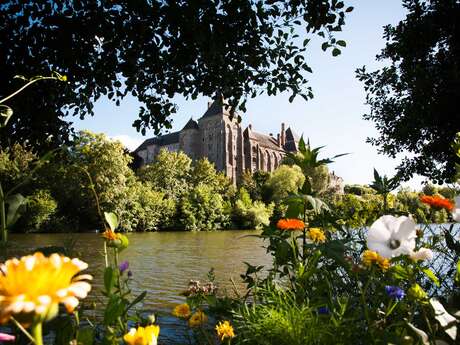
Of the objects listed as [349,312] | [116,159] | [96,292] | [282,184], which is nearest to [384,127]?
[96,292]

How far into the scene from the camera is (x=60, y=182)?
34.8 meters

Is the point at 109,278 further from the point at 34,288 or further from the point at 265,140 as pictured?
the point at 265,140

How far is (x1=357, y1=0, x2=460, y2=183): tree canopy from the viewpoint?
8086 mm

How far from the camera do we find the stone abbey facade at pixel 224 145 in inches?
2921

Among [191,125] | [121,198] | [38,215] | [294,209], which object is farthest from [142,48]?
[191,125]

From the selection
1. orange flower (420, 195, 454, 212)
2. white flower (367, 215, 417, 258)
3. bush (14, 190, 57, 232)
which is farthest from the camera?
bush (14, 190, 57, 232)

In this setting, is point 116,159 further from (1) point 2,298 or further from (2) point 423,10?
(1) point 2,298

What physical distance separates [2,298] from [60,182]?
37515 mm

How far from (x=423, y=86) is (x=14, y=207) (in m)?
8.67

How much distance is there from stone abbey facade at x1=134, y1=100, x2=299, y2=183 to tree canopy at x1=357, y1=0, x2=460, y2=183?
59162 millimetres

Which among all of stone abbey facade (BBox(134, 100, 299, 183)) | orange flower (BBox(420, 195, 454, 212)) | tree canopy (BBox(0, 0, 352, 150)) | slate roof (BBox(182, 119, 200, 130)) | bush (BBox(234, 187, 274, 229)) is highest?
slate roof (BBox(182, 119, 200, 130))

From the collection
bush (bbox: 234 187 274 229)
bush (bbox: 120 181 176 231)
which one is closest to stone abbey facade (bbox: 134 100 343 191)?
bush (bbox: 234 187 274 229)

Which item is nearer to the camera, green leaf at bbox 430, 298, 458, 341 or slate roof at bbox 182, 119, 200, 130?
green leaf at bbox 430, 298, 458, 341

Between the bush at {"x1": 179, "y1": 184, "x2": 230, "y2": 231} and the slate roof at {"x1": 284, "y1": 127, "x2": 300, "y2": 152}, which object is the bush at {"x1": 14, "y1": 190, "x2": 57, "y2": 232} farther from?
the slate roof at {"x1": 284, "y1": 127, "x2": 300, "y2": 152}
